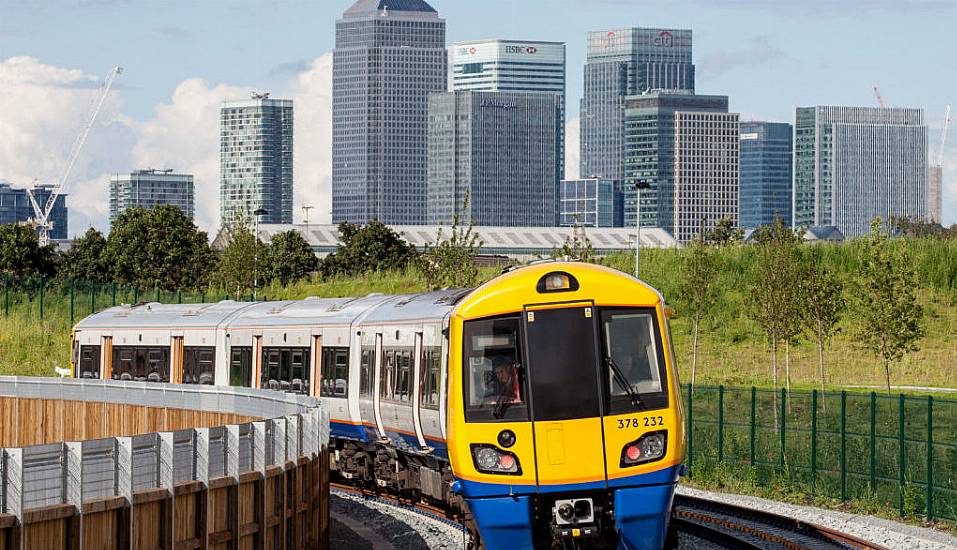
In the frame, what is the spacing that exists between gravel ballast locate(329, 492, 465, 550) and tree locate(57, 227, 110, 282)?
Answer: 306 feet

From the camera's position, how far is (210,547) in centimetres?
1481

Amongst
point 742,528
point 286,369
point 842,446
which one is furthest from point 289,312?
point 742,528

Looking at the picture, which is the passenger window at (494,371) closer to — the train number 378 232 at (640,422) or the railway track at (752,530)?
the train number 378 232 at (640,422)

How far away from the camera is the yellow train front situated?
16484mm

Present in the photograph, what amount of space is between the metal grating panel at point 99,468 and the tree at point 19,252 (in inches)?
4026

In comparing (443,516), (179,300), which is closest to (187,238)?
(179,300)

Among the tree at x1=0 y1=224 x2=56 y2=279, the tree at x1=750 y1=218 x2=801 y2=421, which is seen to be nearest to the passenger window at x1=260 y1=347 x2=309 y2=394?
the tree at x1=750 y1=218 x2=801 y2=421

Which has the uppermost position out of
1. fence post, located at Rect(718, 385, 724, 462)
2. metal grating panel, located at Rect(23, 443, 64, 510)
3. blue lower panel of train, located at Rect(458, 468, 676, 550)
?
metal grating panel, located at Rect(23, 443, 64, 510)

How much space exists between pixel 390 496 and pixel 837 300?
24258 mm

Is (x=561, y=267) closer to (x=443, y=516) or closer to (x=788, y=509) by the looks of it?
(x=443, y=516)

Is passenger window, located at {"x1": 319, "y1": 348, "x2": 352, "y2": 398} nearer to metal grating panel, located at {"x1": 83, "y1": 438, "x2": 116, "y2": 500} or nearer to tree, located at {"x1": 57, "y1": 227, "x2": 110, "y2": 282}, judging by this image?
metal grating panel, located at {"x1": 83, "y1": 438, "x2": 116, "y2": 500}

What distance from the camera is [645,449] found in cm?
1659

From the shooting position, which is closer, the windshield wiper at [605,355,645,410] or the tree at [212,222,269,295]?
the windshield wiper at [605,355,645,410]

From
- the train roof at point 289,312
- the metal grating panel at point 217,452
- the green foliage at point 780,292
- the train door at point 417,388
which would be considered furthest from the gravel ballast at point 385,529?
the green foliage at point 780,292
